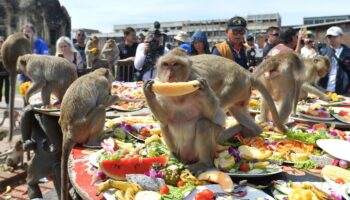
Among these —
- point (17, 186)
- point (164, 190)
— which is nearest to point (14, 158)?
point (17, 186)

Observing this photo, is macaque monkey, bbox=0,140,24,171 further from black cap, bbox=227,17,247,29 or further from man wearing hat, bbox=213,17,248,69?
black cap, bbox=227,17,247,29

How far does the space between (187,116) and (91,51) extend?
6827mm

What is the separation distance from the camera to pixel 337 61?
19.5 ft

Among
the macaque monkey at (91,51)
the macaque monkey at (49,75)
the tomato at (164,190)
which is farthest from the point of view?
the macaque monkey at (91,51)

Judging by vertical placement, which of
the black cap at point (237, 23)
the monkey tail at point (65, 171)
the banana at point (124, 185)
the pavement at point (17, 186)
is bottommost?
the pavement at point (17, 186)

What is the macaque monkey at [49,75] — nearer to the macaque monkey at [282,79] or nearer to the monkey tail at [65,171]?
the monkey tail at [65,171]

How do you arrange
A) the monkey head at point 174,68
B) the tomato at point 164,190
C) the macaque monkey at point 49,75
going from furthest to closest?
the macaque monkey at point 49,75
the monkey head at point 174,68
the tomato at point 164,190

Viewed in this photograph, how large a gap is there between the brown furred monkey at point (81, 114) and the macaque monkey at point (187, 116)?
41.6 inches

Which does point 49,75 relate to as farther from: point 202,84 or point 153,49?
point 202,84

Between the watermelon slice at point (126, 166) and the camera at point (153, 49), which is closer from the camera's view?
the watermelon slice at point (126, 166)

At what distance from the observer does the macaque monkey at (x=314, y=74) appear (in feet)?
15.6

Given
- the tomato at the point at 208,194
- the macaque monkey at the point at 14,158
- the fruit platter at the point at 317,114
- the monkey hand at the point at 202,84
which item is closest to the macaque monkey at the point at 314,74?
the fruit platter at the point at 317,114

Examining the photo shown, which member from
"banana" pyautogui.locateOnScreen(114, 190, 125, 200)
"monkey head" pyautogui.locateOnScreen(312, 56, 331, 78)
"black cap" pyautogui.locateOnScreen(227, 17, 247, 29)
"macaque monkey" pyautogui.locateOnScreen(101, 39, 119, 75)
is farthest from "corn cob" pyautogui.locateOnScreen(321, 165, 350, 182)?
"macaque monkey" pyautogui.locateOnScreen(101, 39, 119, 75)

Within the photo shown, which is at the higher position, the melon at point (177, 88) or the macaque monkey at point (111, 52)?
the melon at point (177, 88)
